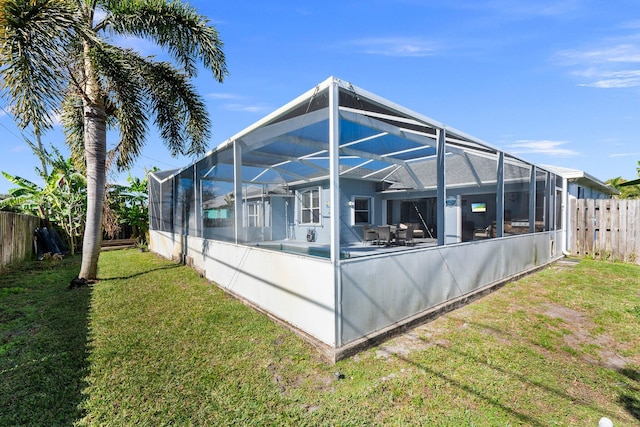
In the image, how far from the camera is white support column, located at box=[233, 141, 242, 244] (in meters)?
6.22

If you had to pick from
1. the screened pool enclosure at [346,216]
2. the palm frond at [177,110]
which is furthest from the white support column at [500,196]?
the palm frond at [177,110]

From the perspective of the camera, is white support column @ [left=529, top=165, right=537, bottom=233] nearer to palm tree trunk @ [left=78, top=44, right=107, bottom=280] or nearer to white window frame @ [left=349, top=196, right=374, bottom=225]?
white window frame @ [left=349, top=196, right=374, bottom=225]

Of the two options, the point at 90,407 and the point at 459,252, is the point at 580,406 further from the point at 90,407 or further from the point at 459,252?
the point at 90,407

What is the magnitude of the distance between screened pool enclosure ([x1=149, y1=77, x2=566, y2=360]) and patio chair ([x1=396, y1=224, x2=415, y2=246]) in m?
0.08

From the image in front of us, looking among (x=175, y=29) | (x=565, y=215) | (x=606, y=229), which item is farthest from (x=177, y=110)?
(x=606, y=229)

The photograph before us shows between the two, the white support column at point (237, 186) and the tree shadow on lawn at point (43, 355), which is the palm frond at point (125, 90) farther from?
the tree shadow on lawn at point (43, 355)

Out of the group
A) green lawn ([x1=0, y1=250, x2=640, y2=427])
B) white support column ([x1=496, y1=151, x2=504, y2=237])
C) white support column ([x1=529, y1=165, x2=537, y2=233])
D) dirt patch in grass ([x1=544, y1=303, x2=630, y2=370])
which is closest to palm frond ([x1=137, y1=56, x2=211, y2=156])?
green lawn ([x1=0, y1=250, x2=640, y2=427])

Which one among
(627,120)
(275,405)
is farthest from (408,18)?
(627,120)

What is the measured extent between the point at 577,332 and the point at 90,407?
6.19m

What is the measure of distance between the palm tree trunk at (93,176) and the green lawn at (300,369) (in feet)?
5.97

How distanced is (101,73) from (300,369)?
772 centimetres

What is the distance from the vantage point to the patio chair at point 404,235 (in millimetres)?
11078

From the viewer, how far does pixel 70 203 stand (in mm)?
13164

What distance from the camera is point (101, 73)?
22.5 feet
